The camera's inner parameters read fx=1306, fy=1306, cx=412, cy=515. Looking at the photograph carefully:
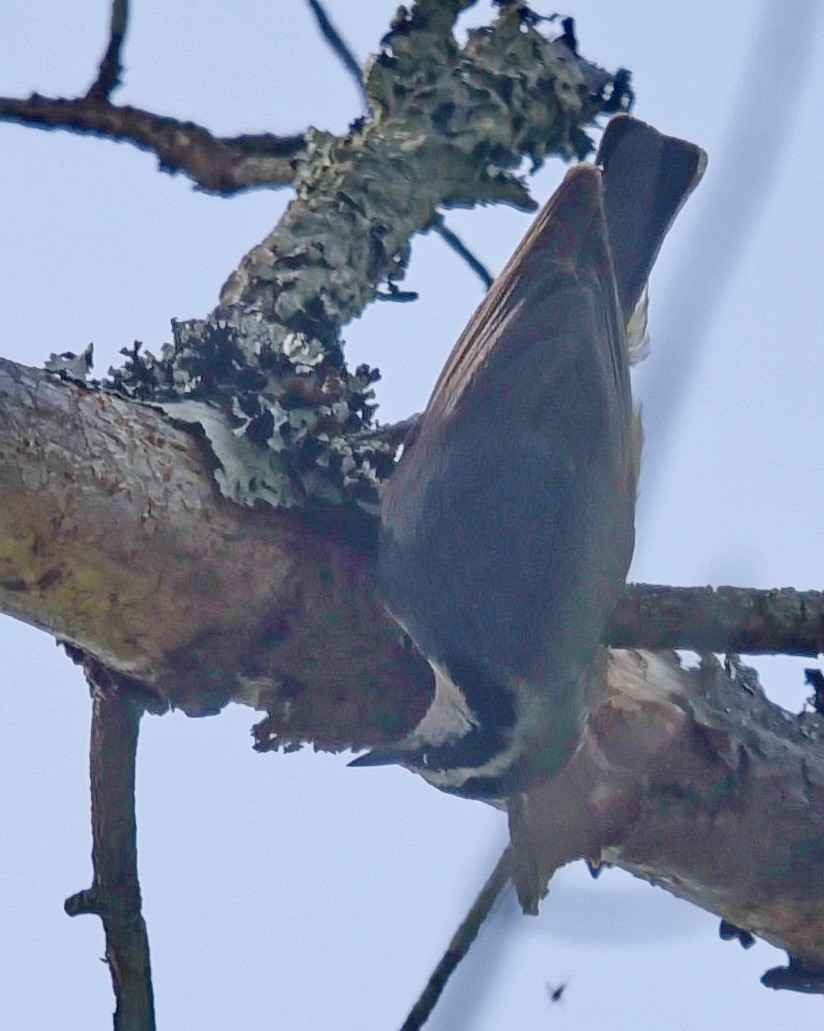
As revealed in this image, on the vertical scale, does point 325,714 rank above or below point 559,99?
below

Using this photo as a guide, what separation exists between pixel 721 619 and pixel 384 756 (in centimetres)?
71

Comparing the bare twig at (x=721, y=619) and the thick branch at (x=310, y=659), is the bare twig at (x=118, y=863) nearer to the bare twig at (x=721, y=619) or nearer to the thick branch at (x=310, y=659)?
the thick branch at (x=310, y=659)

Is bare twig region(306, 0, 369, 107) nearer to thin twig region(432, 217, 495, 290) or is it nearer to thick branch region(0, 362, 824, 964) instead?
thin twig region(432, 217, 495, 290)

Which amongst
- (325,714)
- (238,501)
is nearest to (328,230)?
(238,501)

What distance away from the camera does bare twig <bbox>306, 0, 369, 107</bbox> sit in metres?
3.37

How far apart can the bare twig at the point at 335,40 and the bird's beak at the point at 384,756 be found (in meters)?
1.80

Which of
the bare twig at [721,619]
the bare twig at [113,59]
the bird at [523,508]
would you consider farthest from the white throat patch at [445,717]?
the bare twig at [113,59]

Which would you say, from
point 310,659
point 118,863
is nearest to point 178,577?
point 310,659

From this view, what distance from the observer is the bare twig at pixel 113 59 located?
9.76 ft

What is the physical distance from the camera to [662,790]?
2.17 meters

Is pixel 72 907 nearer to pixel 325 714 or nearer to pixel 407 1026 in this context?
pixel 325 714

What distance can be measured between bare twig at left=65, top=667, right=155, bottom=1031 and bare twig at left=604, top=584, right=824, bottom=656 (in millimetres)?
773

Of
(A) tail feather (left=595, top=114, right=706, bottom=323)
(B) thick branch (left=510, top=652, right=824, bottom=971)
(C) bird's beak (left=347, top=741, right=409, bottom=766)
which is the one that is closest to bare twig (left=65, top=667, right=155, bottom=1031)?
(C) bird's beak (left=347, top=741, right=409, bottom=766)

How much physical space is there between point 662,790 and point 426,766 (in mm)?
496
